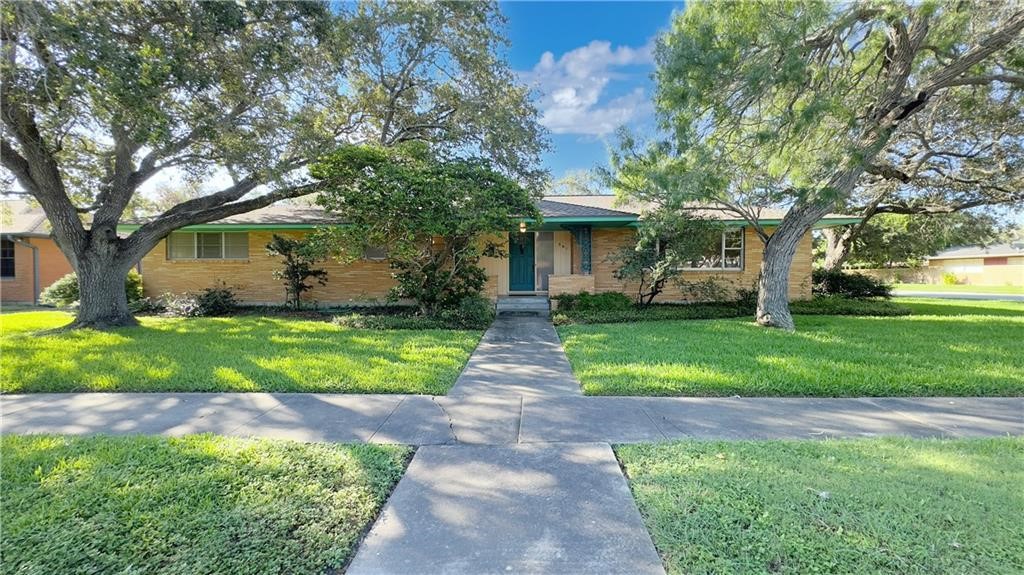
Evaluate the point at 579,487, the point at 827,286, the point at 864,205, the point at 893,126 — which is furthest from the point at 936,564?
the point at 864,205

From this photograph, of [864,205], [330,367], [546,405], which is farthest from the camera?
[864,205]

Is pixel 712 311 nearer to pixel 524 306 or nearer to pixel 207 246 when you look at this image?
pixel 524 306

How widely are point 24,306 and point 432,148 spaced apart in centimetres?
1561

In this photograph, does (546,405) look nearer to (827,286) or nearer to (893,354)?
(893,354)

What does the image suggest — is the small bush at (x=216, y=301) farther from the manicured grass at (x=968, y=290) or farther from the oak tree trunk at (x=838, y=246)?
the manicured grass at (x=968, y=290)

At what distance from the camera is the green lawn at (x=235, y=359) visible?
516 centimetres

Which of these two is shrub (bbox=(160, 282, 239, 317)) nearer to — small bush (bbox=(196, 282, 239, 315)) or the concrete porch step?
small bush (bbox=(196, 282, 239, 315))

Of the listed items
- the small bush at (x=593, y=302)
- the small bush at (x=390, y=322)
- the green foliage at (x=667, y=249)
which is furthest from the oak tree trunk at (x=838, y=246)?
the small bush at (x=390, y=322)

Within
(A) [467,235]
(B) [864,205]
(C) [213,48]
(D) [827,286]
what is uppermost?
Answer: (C) [213,48]

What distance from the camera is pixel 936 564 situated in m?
2.06

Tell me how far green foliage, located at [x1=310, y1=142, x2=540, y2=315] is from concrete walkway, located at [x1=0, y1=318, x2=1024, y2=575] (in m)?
4.15

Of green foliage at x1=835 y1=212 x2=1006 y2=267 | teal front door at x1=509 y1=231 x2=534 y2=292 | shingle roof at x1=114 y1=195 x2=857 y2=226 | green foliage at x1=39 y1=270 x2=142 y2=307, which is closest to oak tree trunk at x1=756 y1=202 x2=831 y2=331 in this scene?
shingle roof at x1=114 y1=195 x2=857 y2=226

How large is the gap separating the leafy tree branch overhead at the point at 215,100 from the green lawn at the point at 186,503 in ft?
18.2

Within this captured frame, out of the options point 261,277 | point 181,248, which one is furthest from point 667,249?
point 181,248
